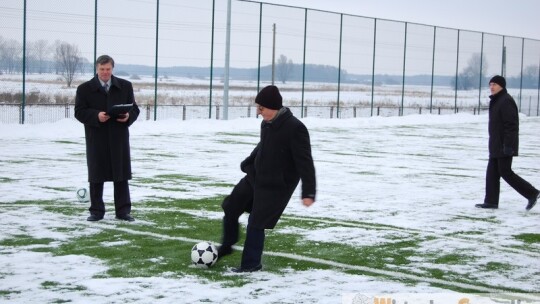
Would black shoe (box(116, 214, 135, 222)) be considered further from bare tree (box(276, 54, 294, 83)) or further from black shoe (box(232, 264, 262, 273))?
bare tree (box(276, 54, 294, 83))

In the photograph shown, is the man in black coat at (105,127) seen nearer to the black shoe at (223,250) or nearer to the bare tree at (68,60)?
the black shoe at (223,250)

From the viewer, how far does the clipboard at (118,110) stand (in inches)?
426

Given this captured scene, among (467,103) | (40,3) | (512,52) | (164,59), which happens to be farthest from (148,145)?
(467,103)

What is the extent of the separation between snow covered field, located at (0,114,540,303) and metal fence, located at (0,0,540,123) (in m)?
3.39

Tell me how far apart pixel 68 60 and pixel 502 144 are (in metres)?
21.2

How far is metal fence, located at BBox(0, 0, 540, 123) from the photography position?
2941cm

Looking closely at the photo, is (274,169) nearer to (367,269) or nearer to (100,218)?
(367,269)

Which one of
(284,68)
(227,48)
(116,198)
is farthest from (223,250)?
(284,68)

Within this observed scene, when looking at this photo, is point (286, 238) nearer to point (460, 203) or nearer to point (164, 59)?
point (460, 203)

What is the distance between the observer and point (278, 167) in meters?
8.38

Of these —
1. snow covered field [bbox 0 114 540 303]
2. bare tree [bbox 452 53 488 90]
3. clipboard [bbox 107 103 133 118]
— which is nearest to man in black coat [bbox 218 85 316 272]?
snow covered field [bbox 0 114 540 303]

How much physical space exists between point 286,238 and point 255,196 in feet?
6.95

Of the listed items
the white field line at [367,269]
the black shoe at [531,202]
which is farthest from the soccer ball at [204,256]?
the black shoe at [531,202]

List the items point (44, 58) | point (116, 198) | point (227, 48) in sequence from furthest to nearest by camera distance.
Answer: point (227, 48) → point (44, 58) → point (116, 198)
